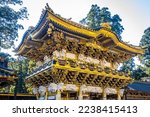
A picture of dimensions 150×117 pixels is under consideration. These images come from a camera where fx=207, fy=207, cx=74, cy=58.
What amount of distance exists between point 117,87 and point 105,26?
18.2 feet

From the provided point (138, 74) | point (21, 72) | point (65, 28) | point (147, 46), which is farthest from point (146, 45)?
point (65, 28)

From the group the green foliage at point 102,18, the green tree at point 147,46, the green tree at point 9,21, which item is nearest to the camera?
the green tree at point 9,21

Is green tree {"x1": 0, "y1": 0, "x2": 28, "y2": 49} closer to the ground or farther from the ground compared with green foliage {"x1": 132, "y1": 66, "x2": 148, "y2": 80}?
farther from the ground

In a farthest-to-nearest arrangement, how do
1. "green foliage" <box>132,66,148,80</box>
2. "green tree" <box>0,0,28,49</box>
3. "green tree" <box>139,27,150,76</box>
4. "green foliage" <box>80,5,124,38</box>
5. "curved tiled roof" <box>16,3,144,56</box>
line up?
"green tree" <box>139,27,150,76</box> < "green foliage" <box>80,5,124,38</box> < "green foliage" <box>132,66,148,80</box> < "green tree" <box>0,0,28,49</box> < "curved tiled roof" <box>16,3,144,56</box>

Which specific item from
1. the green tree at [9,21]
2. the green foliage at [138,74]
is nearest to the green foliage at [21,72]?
the green tree at [9,21]

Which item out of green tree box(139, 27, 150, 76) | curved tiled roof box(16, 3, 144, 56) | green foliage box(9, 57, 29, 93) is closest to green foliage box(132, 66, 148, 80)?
green tree box(139, 27, 150, 76)

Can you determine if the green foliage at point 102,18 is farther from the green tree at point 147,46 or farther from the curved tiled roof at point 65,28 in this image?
the curved tiled roof at point 65,28

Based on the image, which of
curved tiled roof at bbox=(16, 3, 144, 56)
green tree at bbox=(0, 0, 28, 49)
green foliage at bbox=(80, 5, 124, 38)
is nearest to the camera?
curved tiled roof at bbox=(16, 3, 144, 56)

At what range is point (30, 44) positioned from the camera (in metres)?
17.1

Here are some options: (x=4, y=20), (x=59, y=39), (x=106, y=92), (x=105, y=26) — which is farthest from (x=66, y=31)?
(x=4, y=20)

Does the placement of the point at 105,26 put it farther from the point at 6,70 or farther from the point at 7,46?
the point at 7,46

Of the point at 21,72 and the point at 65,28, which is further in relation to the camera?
the point at 21,72

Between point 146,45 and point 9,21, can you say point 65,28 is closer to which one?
point 9,21

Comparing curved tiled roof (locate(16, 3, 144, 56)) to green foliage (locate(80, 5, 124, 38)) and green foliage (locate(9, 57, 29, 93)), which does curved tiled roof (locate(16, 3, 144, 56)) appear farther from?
green foliage (locate(80, 5, 124, 38))
